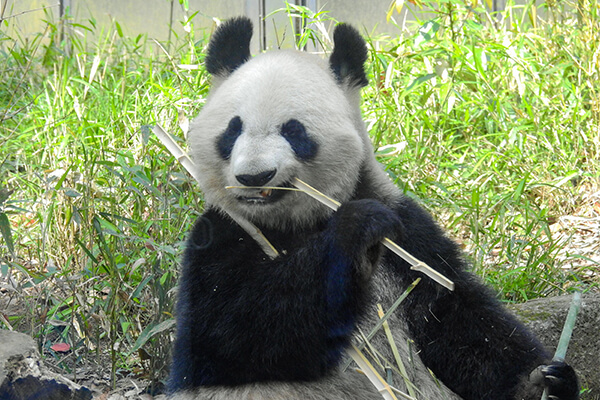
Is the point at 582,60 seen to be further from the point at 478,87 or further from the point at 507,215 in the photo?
the point at 507,215

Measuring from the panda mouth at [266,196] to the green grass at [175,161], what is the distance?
3.51 ft

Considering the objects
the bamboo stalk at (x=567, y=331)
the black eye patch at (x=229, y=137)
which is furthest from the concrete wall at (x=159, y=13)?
the bamboo stalk at (x=567, y=331)

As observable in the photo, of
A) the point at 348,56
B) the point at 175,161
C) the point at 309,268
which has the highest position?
the point at 348,56

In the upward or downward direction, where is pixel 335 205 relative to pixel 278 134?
downward

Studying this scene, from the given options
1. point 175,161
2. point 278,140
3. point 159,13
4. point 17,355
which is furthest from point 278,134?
point 159,13

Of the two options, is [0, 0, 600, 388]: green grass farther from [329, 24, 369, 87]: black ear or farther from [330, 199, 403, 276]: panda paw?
[330, 199, 403, 276]: panda paw

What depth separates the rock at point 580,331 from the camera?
4.17m

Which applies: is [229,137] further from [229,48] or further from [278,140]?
[229,48]

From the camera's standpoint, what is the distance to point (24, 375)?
9.57 ft

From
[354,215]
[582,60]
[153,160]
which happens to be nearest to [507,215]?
[582,60]

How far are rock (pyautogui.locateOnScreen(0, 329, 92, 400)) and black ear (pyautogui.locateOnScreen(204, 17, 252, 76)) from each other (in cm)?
146

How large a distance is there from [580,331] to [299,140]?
244 cm

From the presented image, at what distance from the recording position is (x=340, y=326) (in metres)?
2.65

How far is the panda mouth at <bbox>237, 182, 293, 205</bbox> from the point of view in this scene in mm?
2725
